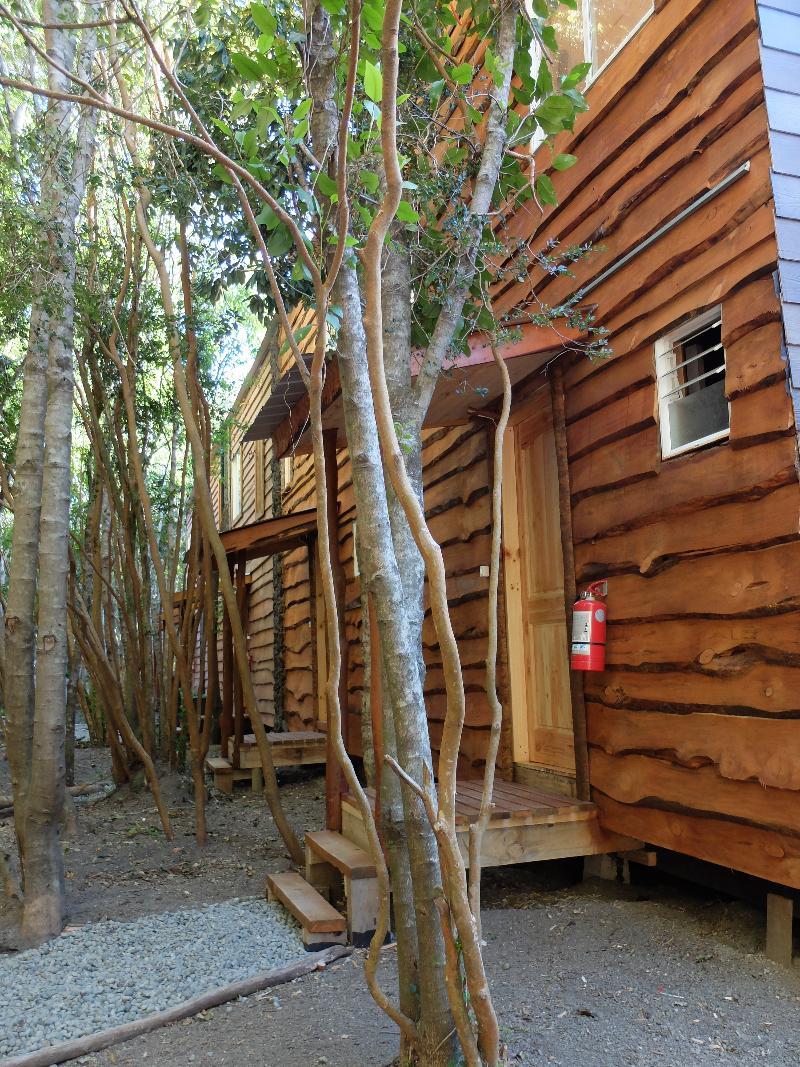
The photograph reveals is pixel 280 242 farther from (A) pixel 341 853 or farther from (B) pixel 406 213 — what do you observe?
(A) pixel 341 853

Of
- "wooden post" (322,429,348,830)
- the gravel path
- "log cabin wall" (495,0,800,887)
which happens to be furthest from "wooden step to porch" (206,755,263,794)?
"log cabin wall" (495,0,800,887)

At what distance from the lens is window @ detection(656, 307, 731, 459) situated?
403cm

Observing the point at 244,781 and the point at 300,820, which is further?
the point at 244,781

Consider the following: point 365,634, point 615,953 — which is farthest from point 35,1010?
point 615,953

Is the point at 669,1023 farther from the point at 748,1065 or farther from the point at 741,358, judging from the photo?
the point at 741,358

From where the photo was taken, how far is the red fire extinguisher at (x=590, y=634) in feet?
14.8

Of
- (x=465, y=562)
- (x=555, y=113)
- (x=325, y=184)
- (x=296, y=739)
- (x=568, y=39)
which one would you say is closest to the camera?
(x=325, y=184)

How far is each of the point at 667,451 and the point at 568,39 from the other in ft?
10.4

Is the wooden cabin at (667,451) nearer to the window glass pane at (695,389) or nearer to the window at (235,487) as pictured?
the window glass pane at (695,389)

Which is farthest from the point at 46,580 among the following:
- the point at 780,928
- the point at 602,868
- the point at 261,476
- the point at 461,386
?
the point at 261,476

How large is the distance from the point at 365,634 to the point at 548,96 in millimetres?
2662

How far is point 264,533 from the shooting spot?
8.05 metres

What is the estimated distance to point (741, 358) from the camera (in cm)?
365

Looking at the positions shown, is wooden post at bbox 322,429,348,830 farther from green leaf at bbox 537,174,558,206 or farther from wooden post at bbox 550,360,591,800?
green leaf at bbox 537,174,558,206
